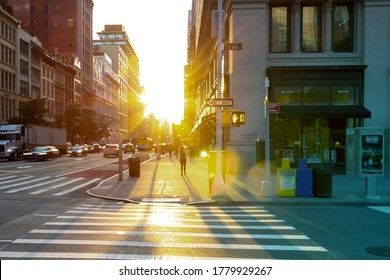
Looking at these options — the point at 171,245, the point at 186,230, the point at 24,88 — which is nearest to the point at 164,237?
the point at 171,245

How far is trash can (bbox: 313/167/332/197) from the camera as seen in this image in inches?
599

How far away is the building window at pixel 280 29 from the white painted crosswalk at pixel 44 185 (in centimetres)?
1359

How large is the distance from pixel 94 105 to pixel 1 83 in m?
54.6

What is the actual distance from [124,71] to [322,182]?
516 ft

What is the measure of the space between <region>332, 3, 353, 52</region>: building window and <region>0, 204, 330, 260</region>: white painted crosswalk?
57.3 ft

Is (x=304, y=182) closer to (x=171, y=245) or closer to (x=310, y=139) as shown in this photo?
(x=171, y=245)

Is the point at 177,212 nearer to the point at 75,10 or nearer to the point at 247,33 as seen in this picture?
the point at 247,33

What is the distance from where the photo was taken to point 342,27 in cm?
2620

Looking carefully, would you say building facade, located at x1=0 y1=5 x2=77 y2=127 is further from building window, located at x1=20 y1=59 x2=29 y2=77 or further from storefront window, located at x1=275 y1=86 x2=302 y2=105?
storefront window, located at x1=275 y1=86 x2=302 y2=105

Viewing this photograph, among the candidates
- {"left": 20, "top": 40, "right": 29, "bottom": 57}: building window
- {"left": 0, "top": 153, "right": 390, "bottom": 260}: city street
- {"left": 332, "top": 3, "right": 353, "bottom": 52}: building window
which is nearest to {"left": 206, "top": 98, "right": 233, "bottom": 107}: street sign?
{"left": 0, "top": 153, "right": 390, "bottom": 260}: city street

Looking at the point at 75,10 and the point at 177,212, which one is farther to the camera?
the point at 75,10

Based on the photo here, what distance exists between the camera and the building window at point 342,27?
26.1 meters
